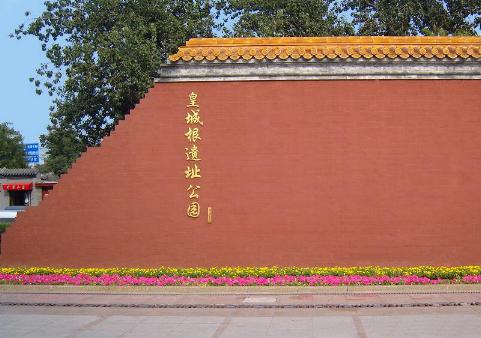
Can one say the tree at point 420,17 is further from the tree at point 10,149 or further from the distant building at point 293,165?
the tree at point 10,149

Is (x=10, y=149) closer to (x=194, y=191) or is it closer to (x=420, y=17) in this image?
(x=420, y=17)

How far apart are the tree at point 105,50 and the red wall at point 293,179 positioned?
5.67 m

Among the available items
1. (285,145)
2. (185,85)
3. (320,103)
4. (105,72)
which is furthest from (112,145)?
(105,72)

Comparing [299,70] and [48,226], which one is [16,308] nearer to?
[48,226]

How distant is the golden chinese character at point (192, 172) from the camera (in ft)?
30.0

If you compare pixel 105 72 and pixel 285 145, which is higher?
pixel 105 72

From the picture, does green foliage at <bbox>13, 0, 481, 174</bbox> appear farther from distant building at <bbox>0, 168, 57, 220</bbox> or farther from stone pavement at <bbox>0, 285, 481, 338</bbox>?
distant building at <bbox>0, 168, 57, 220</bbox>

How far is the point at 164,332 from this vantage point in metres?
6.16

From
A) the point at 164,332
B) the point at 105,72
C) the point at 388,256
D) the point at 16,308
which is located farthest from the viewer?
the point at 105,72

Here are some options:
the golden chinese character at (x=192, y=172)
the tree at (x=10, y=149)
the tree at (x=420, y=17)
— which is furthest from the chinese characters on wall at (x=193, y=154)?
the tree at (x=10, y=149)

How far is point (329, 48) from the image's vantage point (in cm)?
913

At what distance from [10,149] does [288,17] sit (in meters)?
27.0

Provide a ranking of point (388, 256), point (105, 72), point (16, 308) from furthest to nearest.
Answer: point (105, 72), point (388, 256), point (16, 308)

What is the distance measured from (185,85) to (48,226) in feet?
10.5
